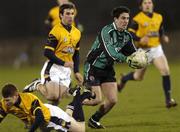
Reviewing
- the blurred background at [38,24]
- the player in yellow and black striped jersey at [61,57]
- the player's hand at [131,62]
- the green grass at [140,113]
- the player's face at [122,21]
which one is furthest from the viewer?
the blurred background at [38,24]

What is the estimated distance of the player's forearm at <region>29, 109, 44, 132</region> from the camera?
310 inches

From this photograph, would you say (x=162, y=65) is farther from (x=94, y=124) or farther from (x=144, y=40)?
(x=94, y=124)

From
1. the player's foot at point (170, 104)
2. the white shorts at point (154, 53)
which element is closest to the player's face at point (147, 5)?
the white shorts at point (154, 53)

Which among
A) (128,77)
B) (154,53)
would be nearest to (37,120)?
(154,53)

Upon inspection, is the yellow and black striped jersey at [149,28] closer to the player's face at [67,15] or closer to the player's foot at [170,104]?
the player's foot at [170,104]

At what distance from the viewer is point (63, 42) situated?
1009cm

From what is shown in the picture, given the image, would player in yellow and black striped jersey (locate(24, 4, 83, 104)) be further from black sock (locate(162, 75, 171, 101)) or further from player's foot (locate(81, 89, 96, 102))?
black sock (locate(162, 75, 171, 101))

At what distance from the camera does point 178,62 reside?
2725 cm

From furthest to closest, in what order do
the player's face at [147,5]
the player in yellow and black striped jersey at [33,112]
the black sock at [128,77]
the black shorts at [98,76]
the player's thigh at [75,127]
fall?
the black sock at [128,77] < the player's face at [147,5] < the black shorts at [98,76] < the player's thigh at [75,127] < the player in yellow and black striped jersey at [33,112]

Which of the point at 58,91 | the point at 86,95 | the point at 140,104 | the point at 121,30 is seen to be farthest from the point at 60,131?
the point at 140,104

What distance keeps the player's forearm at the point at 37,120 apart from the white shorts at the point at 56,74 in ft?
6.82

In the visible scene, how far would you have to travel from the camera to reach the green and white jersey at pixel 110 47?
9.66 meters

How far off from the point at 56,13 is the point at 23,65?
Result: 13.0 m

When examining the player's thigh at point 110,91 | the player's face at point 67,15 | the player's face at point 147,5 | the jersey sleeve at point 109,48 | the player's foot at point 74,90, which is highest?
the player's face at point 67,15
